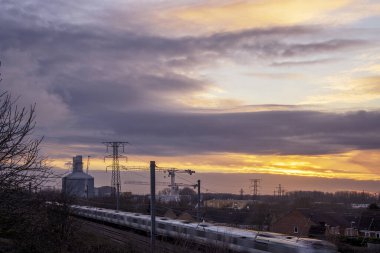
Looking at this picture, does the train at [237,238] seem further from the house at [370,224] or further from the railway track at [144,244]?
the house at [370,224]

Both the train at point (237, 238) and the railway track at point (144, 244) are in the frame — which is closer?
the railway track at point (144, 244)

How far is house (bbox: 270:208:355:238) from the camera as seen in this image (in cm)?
6311

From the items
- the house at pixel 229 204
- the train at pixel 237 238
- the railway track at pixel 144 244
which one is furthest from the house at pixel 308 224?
the house at pixel 229 204

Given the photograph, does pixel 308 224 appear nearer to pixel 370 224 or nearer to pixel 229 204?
pixel 370 224

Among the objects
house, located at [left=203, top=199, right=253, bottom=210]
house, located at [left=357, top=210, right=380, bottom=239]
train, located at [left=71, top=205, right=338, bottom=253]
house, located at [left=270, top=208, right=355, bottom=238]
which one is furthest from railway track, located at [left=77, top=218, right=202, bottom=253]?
house, located at [left=203, top=199, right=253, bottom=210]

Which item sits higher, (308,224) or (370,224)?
(308,224)

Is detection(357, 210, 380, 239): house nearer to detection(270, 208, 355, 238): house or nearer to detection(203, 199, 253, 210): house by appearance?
detection(270, 208, 355, 238): house

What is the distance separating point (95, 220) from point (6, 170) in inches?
2312

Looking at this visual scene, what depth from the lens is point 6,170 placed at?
1505 centimetres

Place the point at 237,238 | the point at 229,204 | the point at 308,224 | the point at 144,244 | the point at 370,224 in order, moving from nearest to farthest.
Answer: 1. the point at 237,238
2. the point at 144,244
3. the point at 308,224
4. the point at 370,224
5. the point at 229,204

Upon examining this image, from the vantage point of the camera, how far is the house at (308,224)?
63106 millimetres

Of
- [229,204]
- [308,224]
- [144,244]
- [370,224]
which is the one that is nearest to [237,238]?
[144,244]

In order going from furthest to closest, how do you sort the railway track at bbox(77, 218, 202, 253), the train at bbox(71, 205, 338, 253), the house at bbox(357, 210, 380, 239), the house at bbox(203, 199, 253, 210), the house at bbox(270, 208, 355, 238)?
the house at bbox(203, 199, 253, 210) → the house at bbox(357, 210, 380, 239) → the house at bbox(270, 208, 355, 238) → the train at bbox(71, 205, 338, 253) → the railway track at bbox(77, 218, 202, 253)

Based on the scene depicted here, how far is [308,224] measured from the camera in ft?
208
